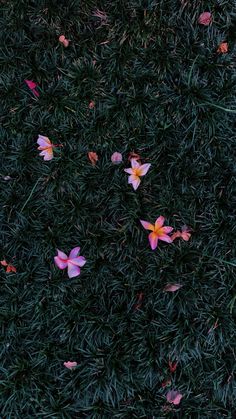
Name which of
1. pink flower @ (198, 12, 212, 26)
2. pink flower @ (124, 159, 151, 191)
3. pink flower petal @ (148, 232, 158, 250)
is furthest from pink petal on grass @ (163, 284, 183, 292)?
pink flower @ (198, 12, 212, 26)

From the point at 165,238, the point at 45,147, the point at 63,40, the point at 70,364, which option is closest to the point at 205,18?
the point at 63,40

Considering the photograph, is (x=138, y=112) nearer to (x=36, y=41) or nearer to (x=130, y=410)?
(x=36, y=41)

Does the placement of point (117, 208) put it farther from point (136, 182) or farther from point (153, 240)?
point (153, 240)

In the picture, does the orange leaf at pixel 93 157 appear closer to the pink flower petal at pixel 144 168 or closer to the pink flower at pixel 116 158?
the pink flower at pixel 116 158

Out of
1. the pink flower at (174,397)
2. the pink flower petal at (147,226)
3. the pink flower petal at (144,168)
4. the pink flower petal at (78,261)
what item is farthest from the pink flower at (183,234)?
the pink flower at (174,397)

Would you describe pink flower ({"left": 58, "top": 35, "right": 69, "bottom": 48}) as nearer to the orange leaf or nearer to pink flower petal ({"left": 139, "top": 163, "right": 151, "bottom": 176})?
the orange leaf

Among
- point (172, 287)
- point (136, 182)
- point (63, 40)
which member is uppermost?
point (63, 40)
